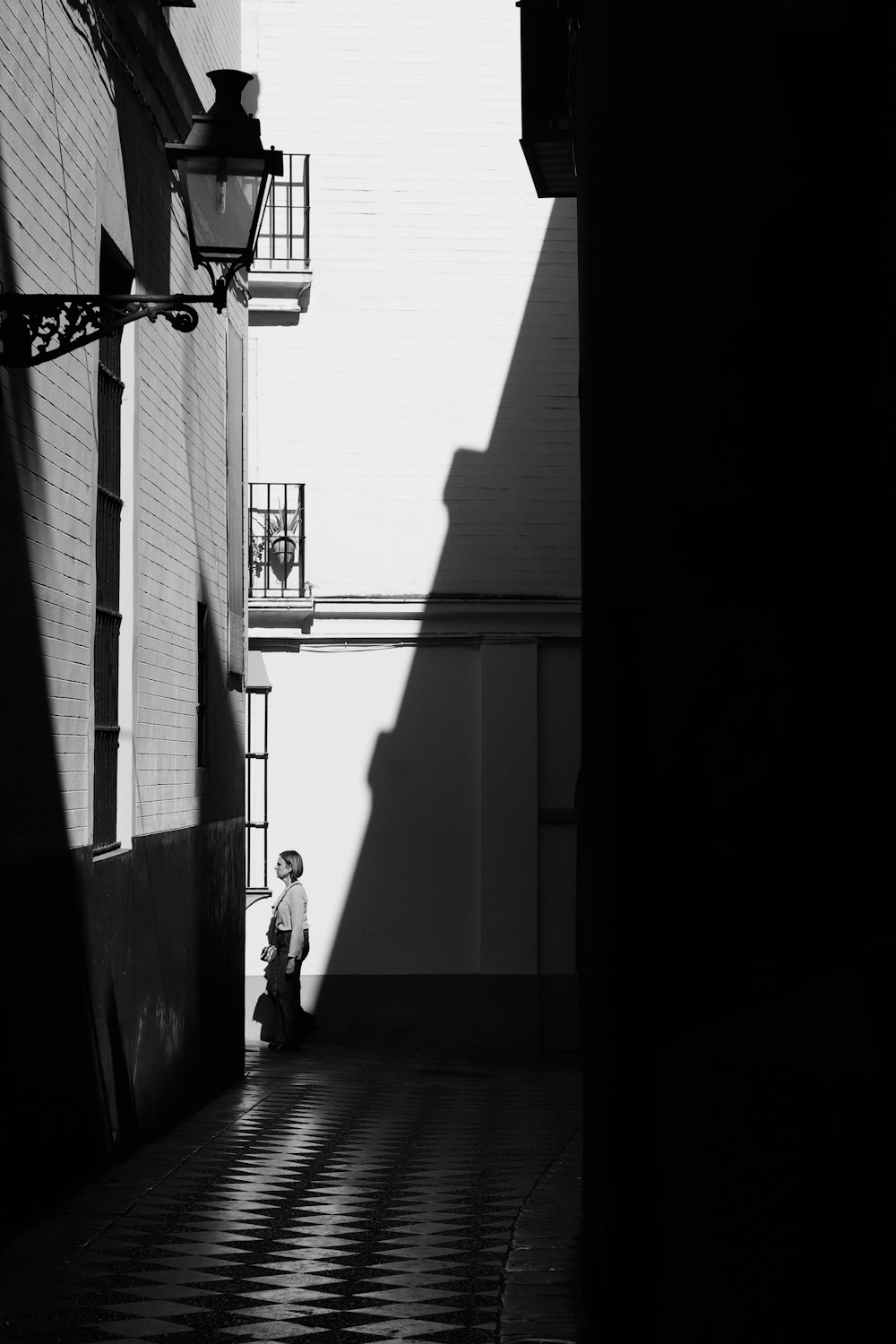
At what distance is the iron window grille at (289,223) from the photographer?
60.1 feet

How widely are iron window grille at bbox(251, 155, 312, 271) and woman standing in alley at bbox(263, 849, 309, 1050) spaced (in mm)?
6087

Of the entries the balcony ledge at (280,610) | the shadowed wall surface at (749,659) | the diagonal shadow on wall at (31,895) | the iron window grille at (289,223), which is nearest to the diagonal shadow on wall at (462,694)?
the balcony ledge at (280,610)

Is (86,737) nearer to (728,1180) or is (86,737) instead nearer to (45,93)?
(45,93)

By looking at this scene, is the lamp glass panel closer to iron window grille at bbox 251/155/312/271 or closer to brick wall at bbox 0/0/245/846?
brick wall at bbox 0/0/245/846

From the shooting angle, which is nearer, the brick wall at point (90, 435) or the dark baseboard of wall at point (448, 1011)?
the brick wall at point (90, 435)

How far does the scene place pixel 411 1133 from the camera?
1130 cm

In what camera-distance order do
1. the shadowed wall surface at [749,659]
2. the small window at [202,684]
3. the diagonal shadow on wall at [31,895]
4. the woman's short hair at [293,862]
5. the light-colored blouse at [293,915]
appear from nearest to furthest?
1. the shadowed wall surface at [749,659]
2. the diagonal shadow on wall at [31,895]
3. the small window at [202,684]
4. the light-colored blouse at [293,915]
5. the woman's short hair at [293,862]

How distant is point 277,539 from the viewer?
1819 cm

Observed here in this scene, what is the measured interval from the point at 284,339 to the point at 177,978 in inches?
363

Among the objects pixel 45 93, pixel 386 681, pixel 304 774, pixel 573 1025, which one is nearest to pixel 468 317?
pixel 386 681

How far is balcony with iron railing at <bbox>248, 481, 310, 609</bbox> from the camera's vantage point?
59.3 ft

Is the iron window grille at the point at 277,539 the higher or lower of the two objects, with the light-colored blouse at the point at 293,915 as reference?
higher

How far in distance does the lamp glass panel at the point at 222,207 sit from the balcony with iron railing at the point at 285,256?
11.4m

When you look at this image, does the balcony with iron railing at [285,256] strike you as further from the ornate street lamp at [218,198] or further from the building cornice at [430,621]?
the ornate street lamp at [218,198]
